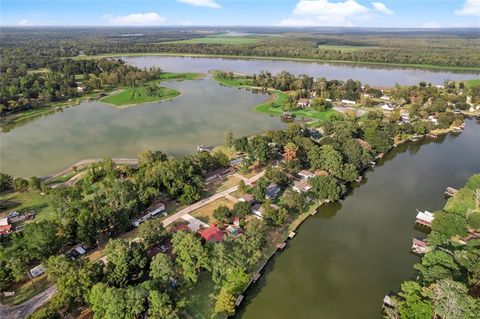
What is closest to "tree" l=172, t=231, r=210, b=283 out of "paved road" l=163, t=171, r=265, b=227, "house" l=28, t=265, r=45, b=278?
"paved road" l=163, t=171, r=265, b=227

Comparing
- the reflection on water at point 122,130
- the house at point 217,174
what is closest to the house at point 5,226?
the reflection on water at point 122,130

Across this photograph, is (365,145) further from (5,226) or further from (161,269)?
(5,226)

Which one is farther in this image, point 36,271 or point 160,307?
point 36,271

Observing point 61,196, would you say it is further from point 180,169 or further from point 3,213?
point 180,169

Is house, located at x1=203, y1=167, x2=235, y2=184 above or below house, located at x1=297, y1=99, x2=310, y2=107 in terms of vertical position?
below

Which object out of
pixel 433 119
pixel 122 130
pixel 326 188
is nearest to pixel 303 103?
pixel 433 119

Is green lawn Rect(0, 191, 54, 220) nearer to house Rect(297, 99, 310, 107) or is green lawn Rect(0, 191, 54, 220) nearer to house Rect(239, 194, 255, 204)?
house Rect(239, 194, 255, 204)
